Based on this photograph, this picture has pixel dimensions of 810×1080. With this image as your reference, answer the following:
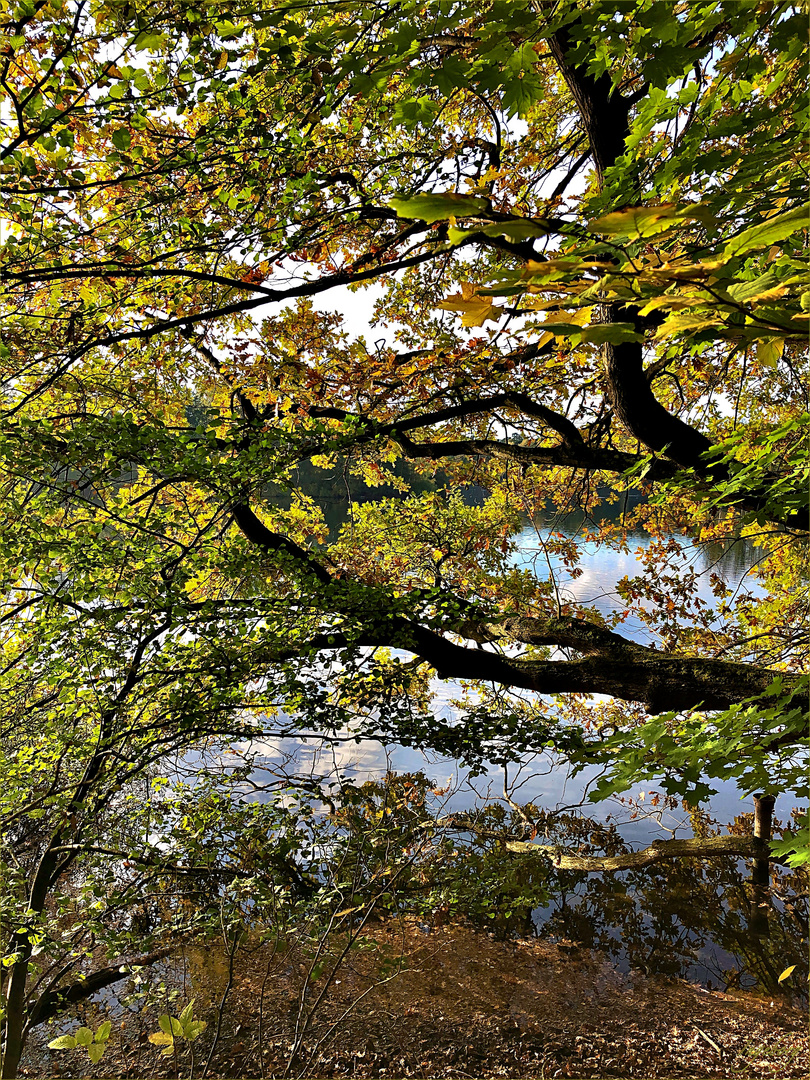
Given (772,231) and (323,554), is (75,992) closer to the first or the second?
(323,554)

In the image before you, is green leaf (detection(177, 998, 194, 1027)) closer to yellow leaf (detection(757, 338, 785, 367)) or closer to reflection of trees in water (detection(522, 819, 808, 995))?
yellow leaf (detection(757, 338, 785, 367))

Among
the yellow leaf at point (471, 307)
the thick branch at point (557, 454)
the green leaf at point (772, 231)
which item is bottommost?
the yellow leaf at point (471, 307)

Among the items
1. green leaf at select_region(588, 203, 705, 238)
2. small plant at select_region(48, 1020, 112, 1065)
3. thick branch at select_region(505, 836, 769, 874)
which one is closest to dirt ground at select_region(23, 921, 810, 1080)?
thick branch at select_region(505, 836, 769, 874)

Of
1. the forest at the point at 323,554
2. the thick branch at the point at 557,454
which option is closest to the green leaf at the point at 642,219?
the forest at the point at 323,554

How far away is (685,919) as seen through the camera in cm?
756

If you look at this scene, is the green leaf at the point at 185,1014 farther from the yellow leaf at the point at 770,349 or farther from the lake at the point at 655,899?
the lake at the point at 655,899

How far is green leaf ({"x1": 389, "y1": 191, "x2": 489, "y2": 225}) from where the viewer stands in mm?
767

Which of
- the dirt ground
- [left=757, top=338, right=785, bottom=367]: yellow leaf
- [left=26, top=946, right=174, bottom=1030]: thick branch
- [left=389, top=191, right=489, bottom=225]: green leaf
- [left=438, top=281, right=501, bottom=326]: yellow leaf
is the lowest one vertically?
the dirt ground

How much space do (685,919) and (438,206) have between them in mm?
9386

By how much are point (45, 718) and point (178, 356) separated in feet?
10.6

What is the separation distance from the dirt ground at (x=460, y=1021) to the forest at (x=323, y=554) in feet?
0.17

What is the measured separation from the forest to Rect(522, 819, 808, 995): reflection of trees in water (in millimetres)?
78

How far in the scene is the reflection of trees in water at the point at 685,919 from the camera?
6707 mm

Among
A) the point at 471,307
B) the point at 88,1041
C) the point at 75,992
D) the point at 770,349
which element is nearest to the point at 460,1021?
the point at 75,992
